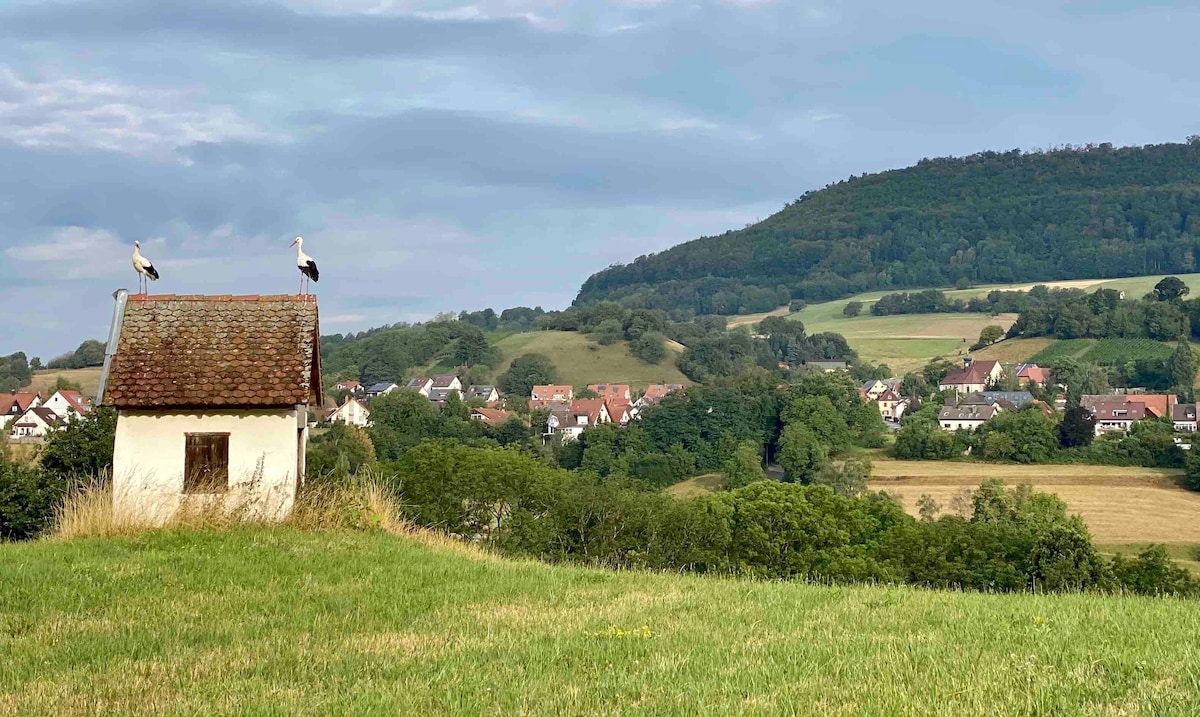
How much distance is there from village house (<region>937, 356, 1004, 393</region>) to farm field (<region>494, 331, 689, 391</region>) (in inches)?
1470

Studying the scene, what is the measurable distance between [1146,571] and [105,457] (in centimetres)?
3524

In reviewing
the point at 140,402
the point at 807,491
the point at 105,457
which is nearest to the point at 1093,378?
the point at 807,491

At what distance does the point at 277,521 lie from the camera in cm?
1803

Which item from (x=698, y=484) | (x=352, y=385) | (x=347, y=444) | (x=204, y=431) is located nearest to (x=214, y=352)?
(x=204, y=431)

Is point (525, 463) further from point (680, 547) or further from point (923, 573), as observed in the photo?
point (923, 573)

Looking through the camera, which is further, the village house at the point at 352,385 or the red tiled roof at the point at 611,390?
the village house at the point at 352,385

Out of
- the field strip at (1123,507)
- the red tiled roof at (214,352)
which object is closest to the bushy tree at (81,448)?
the red tiled roof at (214,352)

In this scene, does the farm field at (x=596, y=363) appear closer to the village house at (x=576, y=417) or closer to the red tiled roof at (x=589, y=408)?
the red tiled roof at (x=589, y=408)

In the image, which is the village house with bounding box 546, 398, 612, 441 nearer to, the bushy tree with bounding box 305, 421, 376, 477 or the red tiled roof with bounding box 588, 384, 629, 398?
the red tiled roof with bounding box 588, 384, 629, 398

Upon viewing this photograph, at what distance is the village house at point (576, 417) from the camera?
138250 millimetres

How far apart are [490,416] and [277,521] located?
117277 mm

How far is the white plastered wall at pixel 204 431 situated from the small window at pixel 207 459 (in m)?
0.08

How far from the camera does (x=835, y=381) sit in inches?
4872

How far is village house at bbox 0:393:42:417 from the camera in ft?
415
